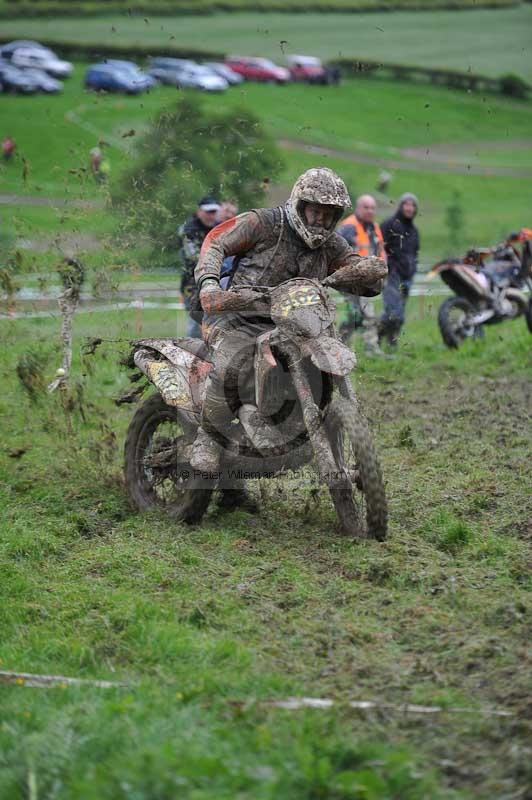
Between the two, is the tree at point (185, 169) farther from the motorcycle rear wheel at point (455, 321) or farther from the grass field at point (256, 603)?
the motorcycle rear wheel at point (455, 321)

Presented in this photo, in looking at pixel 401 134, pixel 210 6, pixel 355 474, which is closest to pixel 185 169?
pixel 355 474

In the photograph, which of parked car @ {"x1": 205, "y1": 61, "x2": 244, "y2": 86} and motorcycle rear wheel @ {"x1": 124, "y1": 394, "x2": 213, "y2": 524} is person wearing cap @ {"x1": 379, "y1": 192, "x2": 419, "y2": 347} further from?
parked car @ {"x1": 205, "y1": 61, "x2": 244, "y2": 86}

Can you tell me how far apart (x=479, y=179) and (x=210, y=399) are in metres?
41.8

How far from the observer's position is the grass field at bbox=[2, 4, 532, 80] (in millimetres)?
40812

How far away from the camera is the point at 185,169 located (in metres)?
11.5

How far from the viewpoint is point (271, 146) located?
1263cm

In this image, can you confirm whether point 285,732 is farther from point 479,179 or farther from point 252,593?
point 479,179

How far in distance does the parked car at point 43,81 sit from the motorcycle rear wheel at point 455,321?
27905 millimetres

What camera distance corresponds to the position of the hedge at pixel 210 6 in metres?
40.5

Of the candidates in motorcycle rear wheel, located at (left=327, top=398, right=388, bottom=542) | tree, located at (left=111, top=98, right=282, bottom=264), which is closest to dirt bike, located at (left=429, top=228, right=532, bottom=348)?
tree, located at (left=111, top=98, right=282, bottom=264)

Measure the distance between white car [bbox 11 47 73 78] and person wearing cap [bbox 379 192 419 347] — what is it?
29.0 m

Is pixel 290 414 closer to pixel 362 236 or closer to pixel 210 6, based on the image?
pixel 362 236

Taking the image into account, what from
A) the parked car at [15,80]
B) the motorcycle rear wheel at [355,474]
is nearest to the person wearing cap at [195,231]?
the motorcycle rear wheel at [355,474]

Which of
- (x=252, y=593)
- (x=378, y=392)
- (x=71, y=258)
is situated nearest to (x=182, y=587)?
(x=252, y=593)
